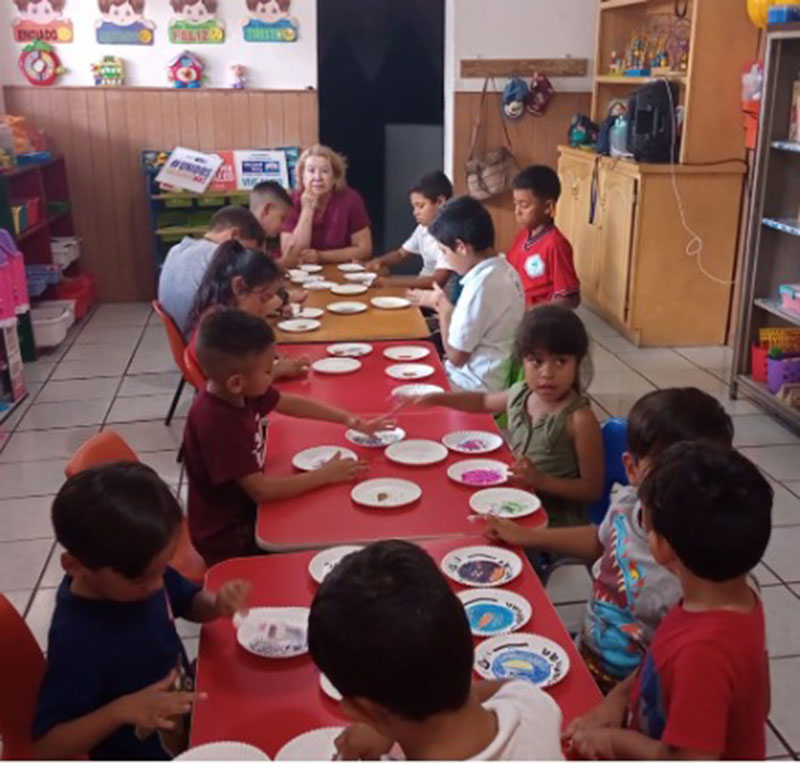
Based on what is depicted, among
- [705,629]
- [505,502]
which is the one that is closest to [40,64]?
[505,502]

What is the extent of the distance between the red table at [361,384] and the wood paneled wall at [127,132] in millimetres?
3952

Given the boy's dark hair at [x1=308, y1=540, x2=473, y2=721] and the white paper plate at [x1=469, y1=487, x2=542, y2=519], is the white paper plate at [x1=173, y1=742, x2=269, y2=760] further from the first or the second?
the white paper plate at [x1=469, y1=487, x2=542, y2=519]

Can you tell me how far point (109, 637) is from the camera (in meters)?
1.36

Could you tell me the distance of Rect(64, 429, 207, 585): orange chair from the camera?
6.15 feet

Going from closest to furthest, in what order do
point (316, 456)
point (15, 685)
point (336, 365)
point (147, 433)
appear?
point (15, 685) < point (316, 456) < point (336, 365) < point (147, 433)

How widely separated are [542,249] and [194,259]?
1.54 m

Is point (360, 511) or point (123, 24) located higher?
point (123, 24)

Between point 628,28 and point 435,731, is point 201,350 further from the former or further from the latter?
point 628,28

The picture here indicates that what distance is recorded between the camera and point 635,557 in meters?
1.54

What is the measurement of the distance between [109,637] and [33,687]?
10.1 inches

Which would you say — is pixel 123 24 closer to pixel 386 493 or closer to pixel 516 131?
pixel 516 131

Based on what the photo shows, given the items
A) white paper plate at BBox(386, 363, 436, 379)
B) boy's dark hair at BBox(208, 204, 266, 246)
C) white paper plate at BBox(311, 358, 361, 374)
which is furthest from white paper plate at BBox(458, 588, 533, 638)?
boy's dark hair at BBox(208, 204, 266, 246)

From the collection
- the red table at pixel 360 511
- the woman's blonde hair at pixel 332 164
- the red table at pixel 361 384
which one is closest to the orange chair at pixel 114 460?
the red table at pixel 360 511

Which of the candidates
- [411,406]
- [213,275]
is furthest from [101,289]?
[411,406]
